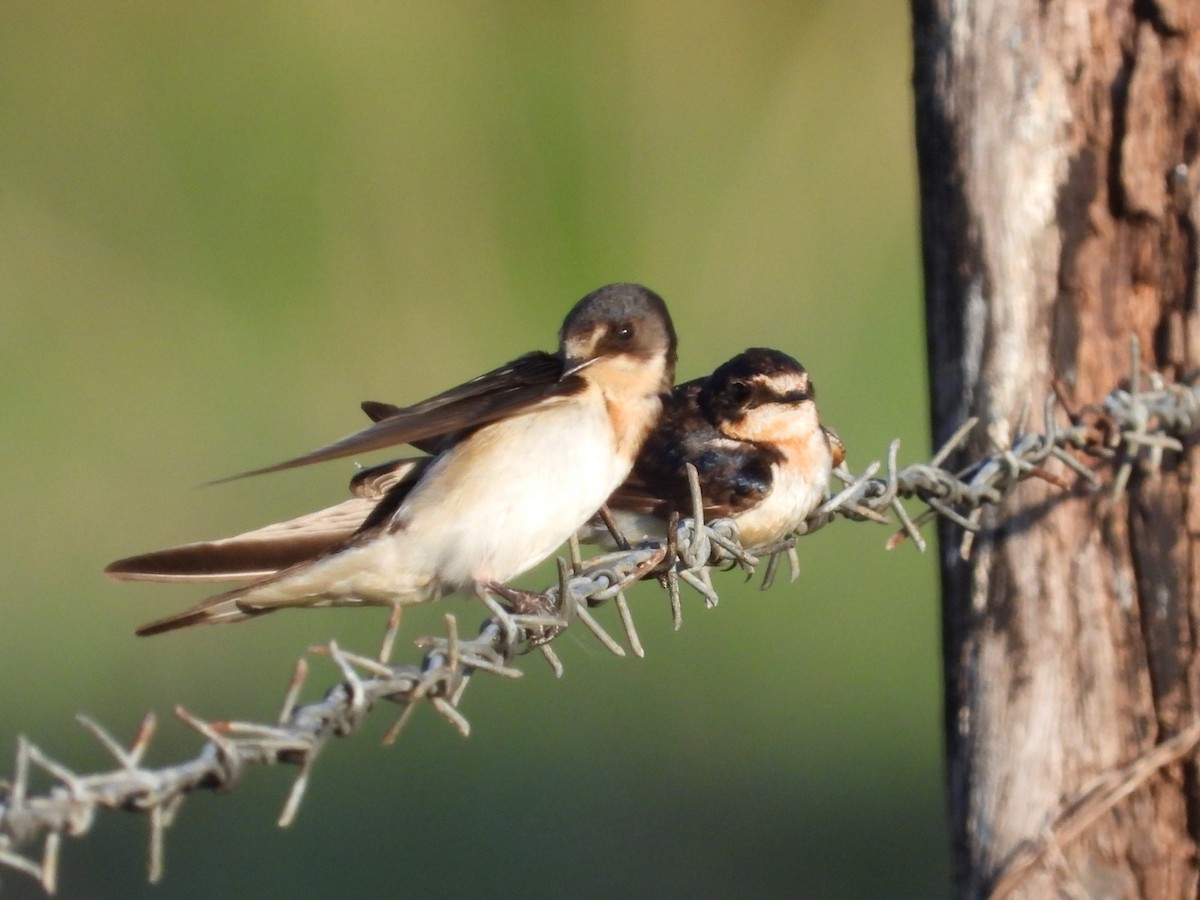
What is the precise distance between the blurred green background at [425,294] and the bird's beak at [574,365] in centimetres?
337

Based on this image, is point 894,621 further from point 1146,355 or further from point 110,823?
point 1146,355

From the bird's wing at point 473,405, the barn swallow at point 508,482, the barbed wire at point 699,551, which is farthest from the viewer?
the barn swallow at point 508,482

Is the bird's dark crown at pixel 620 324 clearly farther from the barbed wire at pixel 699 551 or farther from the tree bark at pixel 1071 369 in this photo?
the tree bark at pixel 1071 369

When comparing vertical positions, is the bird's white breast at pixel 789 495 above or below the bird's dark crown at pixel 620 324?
below

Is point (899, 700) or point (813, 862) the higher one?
point (899, 700)

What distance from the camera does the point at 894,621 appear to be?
738 centimetres

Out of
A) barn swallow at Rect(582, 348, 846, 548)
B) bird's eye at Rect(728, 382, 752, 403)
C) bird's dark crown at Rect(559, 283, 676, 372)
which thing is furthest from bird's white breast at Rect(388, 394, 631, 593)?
bird's eye at Rect(728, 382, 752, 403)

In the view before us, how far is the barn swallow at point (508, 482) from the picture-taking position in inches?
128

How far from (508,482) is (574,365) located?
0.25 m

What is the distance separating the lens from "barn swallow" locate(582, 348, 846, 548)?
393 cm

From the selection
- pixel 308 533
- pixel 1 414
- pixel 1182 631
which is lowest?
pixel 1182 631

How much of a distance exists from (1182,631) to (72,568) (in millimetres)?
6200

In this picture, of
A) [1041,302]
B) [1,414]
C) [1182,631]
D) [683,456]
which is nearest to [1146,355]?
[1041,302]

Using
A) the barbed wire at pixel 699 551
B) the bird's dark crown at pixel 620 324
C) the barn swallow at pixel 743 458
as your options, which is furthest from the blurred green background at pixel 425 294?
the barbed wire at pixel 699 551
